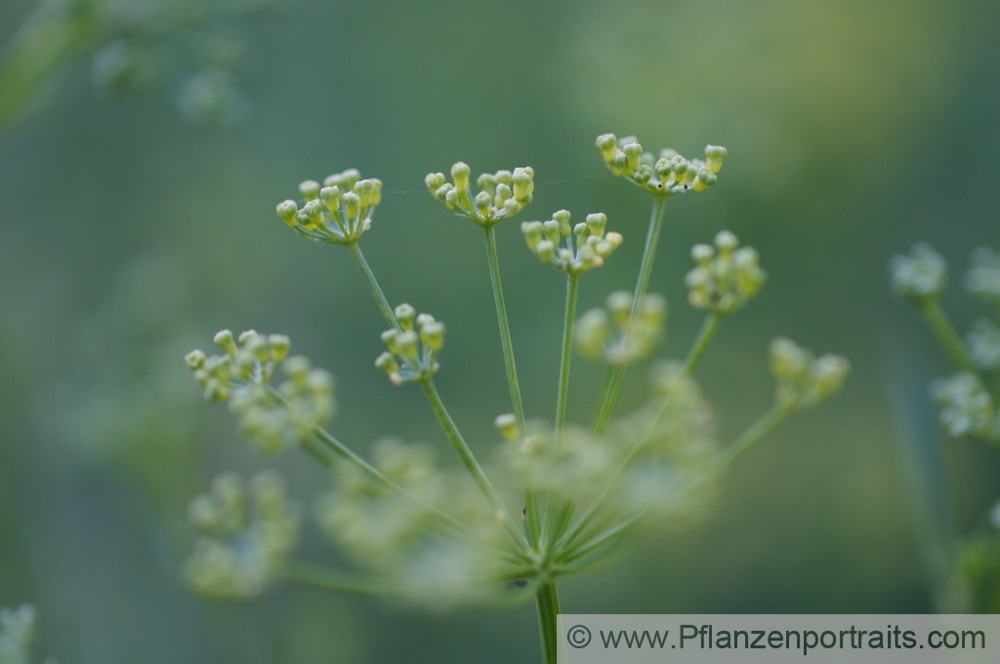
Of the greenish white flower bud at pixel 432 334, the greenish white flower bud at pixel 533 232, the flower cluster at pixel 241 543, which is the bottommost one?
the flower cluster at pixel 241 543

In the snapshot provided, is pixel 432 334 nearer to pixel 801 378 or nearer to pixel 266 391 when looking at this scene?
pixel 266 391

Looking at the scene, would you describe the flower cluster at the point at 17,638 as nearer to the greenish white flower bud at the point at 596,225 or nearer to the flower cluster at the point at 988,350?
the greenish white flower bud at the point at 596,225

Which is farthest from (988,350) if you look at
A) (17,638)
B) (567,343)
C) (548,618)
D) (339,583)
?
(17,638)

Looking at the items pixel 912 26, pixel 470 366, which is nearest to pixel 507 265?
pixel 470 366

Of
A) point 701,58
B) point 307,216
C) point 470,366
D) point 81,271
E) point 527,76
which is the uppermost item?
point 527,76

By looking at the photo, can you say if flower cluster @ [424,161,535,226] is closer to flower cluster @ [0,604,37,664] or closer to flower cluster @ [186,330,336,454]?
flower cluster @ [186,330,336,454]

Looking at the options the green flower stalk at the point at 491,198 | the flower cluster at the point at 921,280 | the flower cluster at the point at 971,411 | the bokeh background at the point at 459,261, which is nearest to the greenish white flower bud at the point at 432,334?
the green flower stalk at the point at 491,198

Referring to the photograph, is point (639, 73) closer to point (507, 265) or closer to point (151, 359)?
point (507, 265)
